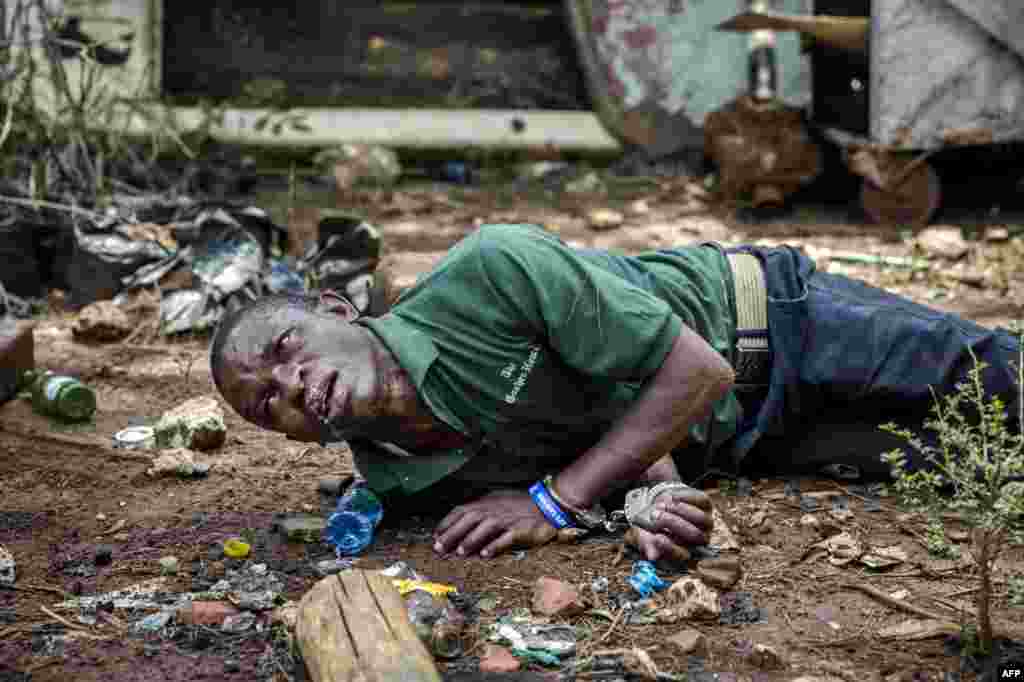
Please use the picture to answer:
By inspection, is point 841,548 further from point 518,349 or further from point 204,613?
point 204,613

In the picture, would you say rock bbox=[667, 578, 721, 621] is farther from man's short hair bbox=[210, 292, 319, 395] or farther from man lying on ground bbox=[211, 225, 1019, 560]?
man's short hair bbox=[210, 292, 319, 395]

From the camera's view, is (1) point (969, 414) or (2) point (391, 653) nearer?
(2) point (391, 653)

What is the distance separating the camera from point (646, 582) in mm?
2512

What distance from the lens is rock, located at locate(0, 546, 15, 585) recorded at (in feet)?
8.66

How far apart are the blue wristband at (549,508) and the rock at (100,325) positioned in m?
2.37

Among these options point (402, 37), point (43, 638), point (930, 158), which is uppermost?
point (402, 37)

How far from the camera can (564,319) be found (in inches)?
103

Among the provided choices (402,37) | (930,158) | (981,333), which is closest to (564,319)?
(981,333)

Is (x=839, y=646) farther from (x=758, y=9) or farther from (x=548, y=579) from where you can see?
(x=758, y=9)

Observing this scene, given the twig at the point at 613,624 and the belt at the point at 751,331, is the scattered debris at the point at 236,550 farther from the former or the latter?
the belt at the point at 751,331

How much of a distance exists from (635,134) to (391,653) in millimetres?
5618

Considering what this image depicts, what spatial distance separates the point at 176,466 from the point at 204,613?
37.5 inches

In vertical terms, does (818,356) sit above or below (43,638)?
above

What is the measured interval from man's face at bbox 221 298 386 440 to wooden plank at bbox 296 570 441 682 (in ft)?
1.45
